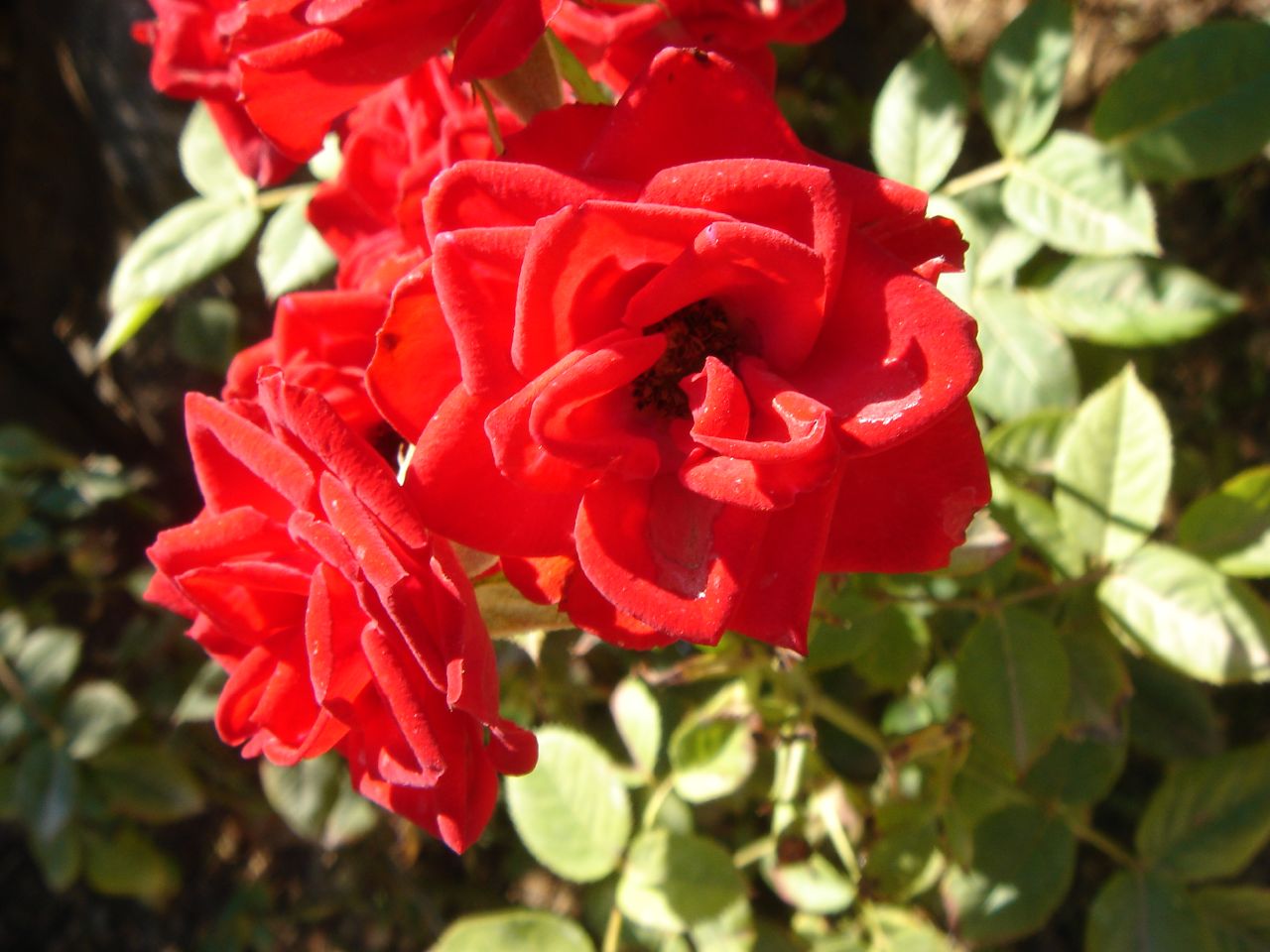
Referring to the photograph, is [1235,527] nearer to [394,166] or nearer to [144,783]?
[394,166]

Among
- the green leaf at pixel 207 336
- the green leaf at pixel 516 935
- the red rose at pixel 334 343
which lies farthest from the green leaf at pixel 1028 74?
the green leaf at pixel 207 336

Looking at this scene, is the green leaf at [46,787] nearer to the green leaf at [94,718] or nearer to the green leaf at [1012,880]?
the green leaf at [94,718]

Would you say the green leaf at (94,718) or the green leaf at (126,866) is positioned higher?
the green leaf at (94,718)

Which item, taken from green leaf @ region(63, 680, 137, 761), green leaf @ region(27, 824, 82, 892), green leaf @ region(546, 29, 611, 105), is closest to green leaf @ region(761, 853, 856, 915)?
green leaf @ region(546, 29, 611, 105)

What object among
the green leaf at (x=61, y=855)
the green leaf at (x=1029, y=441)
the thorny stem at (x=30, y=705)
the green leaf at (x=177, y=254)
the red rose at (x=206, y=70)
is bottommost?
the green leaf at (x=61, y=855)

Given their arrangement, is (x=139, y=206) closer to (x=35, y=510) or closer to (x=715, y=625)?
→ (x=35, y=510)

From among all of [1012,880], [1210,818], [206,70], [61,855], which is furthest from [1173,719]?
[61,855]

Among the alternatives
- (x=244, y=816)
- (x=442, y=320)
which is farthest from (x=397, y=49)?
(x=244, y=816)

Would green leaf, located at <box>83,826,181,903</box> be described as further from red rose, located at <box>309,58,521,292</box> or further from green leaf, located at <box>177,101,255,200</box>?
red rose, located at <box>309,58,521,292</box>
